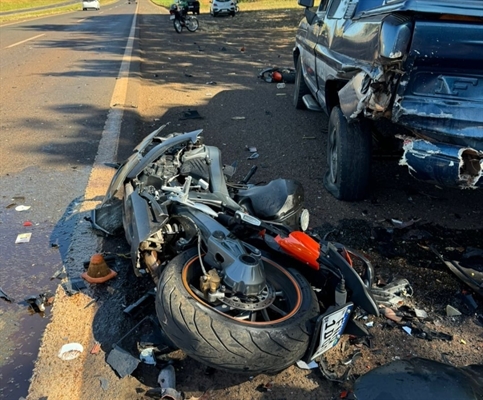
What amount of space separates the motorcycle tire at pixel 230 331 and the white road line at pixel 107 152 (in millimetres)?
2236

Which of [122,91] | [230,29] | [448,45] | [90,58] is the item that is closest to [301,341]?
[448,45]

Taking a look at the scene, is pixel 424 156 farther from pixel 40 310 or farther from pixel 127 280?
pixel 40 310

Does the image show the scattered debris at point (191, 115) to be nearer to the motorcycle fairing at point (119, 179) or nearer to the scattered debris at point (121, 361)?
the motorcycle fairing at point (119, 179)

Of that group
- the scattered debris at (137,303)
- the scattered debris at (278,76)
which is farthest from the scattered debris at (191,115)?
the scattered debris at (137,303)

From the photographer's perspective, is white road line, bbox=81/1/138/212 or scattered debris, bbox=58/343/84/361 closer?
scattered debris, bbox=58/343/84/361

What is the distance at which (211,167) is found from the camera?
3.65 meters

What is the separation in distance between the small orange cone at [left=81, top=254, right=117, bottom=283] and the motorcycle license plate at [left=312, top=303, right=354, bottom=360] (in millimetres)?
1573

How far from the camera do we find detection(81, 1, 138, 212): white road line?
454 centimetres

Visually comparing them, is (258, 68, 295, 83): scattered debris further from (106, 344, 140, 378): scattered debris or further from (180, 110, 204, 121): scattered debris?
(106, 344, 140, 378): scattered debris

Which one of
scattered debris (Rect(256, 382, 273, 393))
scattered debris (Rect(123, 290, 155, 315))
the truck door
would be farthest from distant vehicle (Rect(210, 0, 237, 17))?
scattered debris (Rect(256, 382, 273, 393))

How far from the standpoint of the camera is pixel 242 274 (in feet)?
7.80

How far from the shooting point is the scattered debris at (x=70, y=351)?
2580 millimetres

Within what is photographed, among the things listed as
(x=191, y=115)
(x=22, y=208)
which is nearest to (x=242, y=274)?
(x=22, y=208)

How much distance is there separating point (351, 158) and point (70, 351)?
265 centimetres
